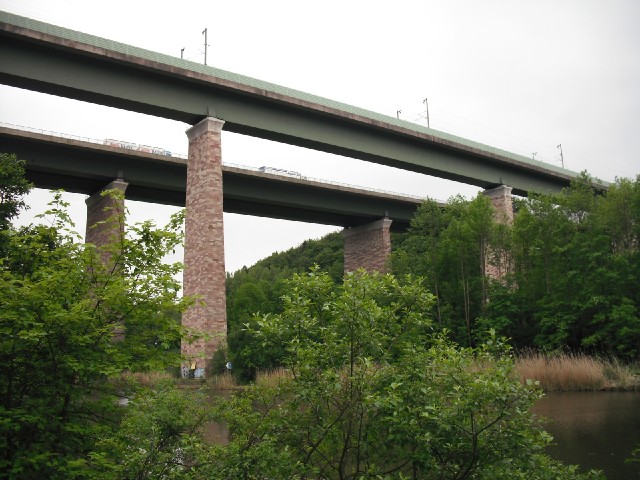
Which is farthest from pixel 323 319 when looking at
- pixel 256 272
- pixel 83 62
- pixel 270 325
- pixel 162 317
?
pixel 256 272

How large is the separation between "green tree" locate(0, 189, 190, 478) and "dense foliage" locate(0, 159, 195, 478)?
0.04 feet

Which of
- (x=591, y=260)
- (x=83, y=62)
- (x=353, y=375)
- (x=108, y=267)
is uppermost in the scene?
(x=83, y=62)

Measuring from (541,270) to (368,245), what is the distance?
18.6 m

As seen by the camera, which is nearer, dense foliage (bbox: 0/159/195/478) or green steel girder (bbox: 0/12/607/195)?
dense foliage (bbox: 0/159/195/478)

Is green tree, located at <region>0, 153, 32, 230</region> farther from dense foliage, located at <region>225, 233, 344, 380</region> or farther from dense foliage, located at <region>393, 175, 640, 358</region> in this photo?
dense foliage, located at <region>393, 175, 640, 358</region>

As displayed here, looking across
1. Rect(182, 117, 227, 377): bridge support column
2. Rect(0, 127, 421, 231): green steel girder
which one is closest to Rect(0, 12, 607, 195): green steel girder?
Rect(182, 117, 227, 377): bridge support column

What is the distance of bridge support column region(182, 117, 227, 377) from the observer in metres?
30.2

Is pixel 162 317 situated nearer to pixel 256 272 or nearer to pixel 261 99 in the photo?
pixel 261 99

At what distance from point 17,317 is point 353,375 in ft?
11.1

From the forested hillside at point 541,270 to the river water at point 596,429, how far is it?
789cm

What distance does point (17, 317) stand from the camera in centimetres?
555

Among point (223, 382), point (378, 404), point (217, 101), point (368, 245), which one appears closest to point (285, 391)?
point (378, 404)

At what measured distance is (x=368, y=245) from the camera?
5244 cm

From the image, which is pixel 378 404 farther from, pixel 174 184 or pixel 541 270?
pixel 174 184
